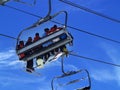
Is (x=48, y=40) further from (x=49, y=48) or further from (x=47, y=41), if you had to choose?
(x=49, y=48)

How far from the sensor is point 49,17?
991cm

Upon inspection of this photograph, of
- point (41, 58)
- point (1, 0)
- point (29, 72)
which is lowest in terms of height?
point (29, 72)

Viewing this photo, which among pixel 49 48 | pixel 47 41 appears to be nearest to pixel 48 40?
pixel 47 41

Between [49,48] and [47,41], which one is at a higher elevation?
[47,41]

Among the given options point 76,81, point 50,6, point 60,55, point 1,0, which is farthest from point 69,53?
point 1,0

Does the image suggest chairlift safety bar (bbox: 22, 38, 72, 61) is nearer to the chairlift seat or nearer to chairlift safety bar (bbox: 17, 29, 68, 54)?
the chairlift seat

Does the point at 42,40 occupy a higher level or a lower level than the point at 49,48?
higher

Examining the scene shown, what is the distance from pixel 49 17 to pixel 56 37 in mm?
751

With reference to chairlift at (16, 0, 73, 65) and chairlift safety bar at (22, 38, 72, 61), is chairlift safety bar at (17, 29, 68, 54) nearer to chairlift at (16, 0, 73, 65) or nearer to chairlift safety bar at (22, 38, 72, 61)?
chairlift at (16, 0, 73, 65)

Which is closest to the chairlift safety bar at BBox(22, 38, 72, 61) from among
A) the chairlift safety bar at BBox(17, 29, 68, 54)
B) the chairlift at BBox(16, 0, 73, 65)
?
the chairlift at BBox(16, 0, 73, 65)

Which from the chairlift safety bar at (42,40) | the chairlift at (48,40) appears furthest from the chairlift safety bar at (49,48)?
the chairlift safety bar at (42,40)

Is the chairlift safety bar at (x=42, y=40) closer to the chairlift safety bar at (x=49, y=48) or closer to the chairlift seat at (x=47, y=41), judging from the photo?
the chairlift seat at (x=47, y=41)

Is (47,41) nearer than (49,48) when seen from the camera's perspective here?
→ Yes

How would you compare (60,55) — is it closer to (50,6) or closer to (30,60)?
(30,60)
